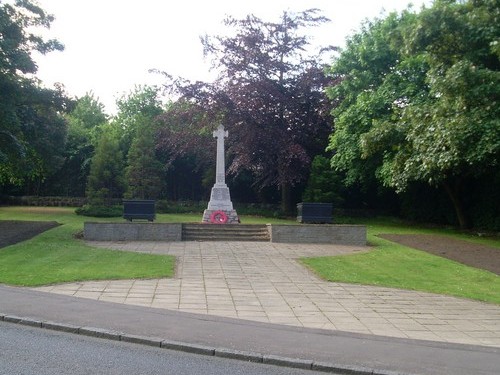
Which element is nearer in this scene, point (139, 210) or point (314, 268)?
point (314, 268)

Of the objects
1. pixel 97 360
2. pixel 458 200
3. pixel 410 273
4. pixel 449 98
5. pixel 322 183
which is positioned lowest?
pixel 97 360

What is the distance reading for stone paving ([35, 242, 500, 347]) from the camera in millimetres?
8539

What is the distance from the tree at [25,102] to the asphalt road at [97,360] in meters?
16.8

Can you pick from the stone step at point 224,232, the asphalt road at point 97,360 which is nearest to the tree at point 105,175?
the stone step at point 224,232

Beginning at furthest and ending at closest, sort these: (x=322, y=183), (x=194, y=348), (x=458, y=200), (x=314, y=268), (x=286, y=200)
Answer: (x=286, y=200) < (x=322, y=183) < (x=458, y=200) < (x=314, y=268) < (x=194, y=348)

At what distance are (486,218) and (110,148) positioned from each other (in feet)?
72.9

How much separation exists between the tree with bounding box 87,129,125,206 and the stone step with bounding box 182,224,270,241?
Result: 12334 millimetres

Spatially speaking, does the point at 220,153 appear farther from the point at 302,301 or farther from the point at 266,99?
the point at 302,301

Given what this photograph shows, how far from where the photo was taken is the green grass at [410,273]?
12078 mm

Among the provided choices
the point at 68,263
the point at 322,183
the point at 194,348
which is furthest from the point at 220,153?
the point at 194,348

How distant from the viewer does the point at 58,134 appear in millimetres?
29188

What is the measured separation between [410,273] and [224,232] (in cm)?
972

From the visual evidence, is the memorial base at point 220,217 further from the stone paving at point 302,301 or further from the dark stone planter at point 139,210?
the stone paving at point 302,301

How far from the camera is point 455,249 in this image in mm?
19406
